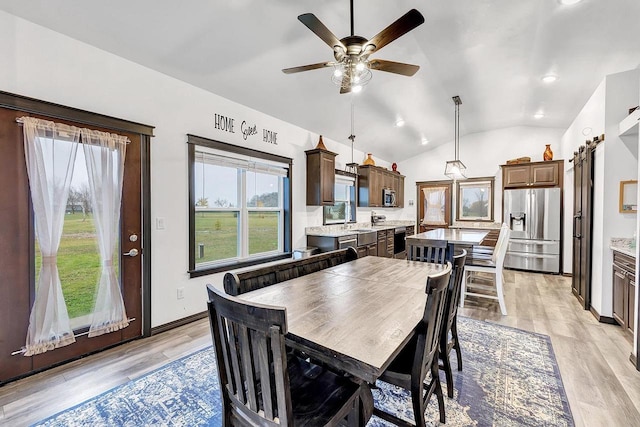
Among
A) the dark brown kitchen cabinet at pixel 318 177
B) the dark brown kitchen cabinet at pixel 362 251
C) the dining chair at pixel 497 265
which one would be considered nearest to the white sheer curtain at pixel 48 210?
the dark brown kitchen cabinet at pixel 318 177

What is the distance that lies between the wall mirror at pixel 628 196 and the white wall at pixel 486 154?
310cm

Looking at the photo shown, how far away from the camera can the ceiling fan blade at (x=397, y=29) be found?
5.38ft

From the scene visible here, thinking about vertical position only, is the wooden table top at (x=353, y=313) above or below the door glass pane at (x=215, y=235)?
below

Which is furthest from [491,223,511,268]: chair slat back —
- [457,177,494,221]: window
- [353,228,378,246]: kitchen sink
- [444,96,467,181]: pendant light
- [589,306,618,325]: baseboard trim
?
[457,177,494,221]: window

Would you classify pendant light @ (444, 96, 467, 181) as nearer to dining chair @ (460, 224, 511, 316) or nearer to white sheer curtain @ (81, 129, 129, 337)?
dining chair @ (460, 224, 511, 316)

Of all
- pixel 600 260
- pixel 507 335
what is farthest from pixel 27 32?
pixel 600 260

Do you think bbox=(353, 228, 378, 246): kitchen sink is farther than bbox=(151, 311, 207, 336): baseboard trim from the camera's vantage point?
Yes

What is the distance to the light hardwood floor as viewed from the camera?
1839mm

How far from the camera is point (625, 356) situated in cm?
249

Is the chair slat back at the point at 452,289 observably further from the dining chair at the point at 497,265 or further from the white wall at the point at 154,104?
the white wall at the point at 154,104

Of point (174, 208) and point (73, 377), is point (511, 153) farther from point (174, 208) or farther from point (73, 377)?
point (73, 377)

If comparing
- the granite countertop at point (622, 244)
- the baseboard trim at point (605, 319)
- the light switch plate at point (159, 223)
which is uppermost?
the light switch plate at point (159, 223)

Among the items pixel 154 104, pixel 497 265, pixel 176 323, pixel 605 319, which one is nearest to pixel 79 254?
pixel 176 323

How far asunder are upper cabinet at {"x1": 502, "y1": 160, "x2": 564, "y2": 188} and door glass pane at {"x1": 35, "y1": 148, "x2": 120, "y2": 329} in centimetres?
724
